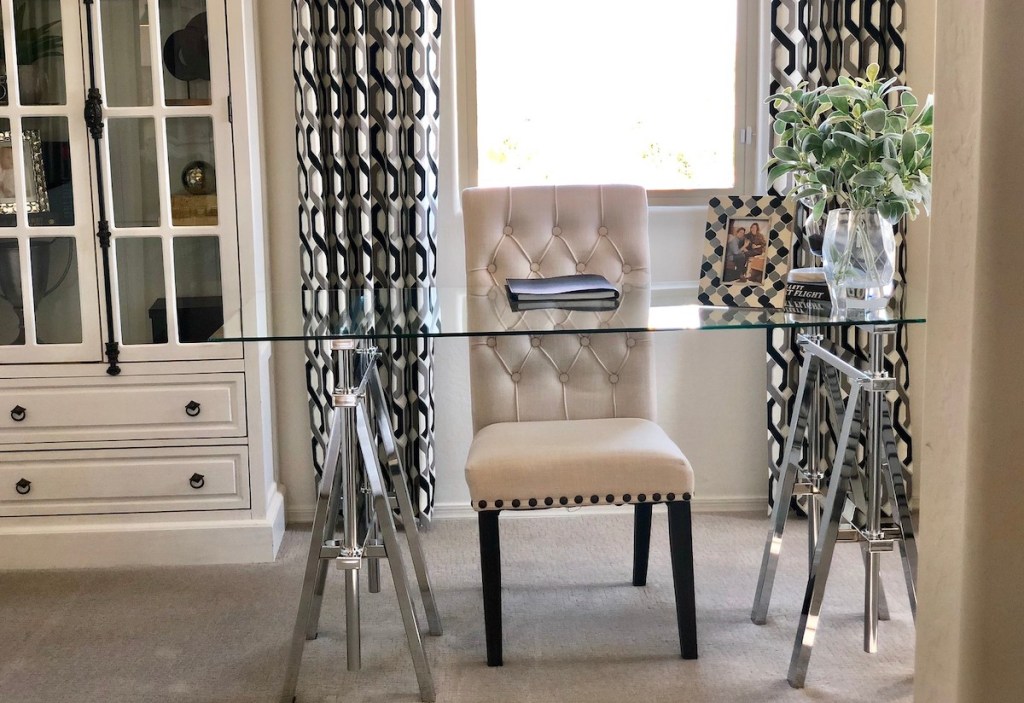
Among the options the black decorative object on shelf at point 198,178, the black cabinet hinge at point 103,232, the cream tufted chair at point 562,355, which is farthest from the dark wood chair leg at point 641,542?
the black cabinet hinge at point 103,232

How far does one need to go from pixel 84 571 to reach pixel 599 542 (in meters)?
1.48

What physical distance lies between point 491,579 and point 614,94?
5.48 ft

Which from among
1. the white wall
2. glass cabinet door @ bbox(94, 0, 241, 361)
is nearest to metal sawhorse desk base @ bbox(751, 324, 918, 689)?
the white wall

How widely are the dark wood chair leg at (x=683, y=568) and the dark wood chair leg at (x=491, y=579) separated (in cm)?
38

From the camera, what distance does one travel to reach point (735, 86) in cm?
317

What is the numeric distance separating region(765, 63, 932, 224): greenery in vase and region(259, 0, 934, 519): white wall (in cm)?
107

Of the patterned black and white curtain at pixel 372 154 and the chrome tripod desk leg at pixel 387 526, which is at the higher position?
the patterned black and white curtain at pixel 372 154

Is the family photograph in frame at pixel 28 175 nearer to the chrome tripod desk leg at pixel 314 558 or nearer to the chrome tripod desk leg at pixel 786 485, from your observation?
the chrome tripod desk leg at pixel 314 558

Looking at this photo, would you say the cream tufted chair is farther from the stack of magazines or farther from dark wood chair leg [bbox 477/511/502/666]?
the stack of magazines

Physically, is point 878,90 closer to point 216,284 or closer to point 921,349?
point 921,349

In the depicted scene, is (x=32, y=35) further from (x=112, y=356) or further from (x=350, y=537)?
(x=350, y=537)

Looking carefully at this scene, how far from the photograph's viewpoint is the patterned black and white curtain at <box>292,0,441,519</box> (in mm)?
2934

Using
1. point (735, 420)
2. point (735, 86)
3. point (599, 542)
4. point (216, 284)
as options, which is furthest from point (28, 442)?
point (735, 86)

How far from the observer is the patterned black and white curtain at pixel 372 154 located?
9.62ft
